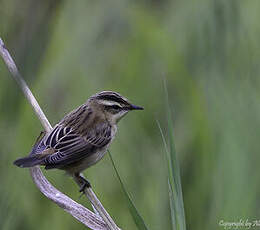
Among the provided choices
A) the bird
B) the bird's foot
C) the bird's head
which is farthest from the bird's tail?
the bird's head

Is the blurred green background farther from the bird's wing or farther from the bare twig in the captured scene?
the bird's wing

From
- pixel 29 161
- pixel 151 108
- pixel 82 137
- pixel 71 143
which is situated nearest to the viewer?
pixel 29 161

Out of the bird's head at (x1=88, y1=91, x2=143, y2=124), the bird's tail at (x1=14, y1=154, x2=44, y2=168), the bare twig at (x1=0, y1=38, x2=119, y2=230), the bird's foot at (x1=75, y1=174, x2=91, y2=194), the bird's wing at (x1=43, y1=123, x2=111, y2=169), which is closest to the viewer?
the bare twig at (x1=0, y1=38, x2=119, y2=230)

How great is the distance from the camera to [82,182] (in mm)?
2969

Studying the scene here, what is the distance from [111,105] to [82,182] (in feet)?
1.86

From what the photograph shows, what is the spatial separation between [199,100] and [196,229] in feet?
2.45

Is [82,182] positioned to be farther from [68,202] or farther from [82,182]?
[68,202]

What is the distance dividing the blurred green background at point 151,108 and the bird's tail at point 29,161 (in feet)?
0.21

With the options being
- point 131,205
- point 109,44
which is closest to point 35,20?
point 131,205

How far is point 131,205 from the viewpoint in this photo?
193cm

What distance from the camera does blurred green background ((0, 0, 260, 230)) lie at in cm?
250

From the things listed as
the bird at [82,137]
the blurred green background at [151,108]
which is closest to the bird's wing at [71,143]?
the bird at [82,137]

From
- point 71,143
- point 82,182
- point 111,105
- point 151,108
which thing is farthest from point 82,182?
point 151,108

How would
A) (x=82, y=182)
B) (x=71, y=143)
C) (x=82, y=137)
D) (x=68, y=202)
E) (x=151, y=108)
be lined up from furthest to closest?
(x=151, y=108), (x=82, y=137), (x=71, y=143), (x=82, y=182), (x=68, y=202)
